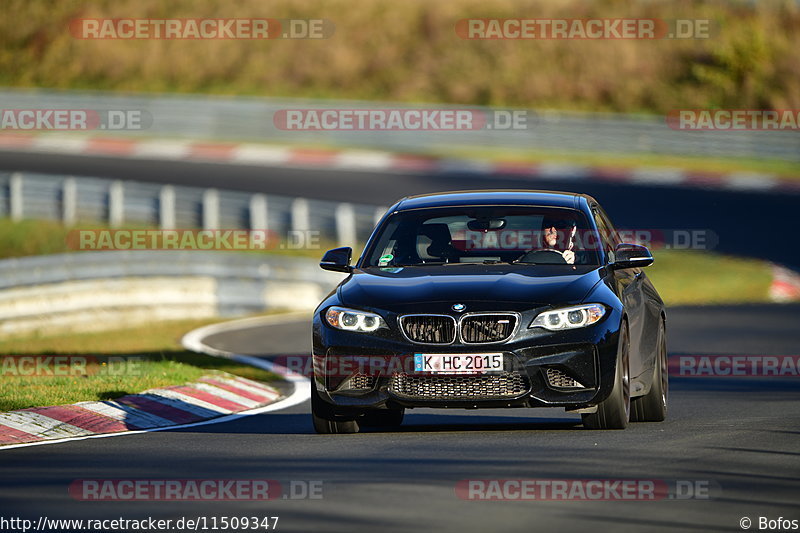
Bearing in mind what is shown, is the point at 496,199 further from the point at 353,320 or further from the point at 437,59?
the point at 437,59

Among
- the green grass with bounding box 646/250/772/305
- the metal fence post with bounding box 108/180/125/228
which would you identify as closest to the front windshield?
the green grass with bounding box 646/250/772/305

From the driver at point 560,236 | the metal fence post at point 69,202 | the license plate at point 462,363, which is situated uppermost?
the metal fence post at point 69,202

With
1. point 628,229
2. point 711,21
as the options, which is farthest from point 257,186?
point 711,21

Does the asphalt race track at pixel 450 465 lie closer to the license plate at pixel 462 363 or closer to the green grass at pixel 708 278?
the license plate at pixel 462 363

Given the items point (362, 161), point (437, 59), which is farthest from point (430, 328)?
point (437, 59)

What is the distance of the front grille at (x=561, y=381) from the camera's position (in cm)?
970

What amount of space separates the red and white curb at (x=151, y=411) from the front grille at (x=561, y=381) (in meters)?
2.85

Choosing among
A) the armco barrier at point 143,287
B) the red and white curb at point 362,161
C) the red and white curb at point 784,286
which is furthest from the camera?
the red and white curb at point 362,161

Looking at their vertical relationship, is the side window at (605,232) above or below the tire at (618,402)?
above

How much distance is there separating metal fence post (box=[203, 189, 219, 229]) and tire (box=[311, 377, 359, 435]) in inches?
763

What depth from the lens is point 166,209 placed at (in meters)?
29.4

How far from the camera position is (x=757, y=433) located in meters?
9.90

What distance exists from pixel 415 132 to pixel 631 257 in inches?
1293

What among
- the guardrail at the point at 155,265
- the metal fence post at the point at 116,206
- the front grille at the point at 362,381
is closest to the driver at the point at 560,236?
the front grille at the point at 362,381
